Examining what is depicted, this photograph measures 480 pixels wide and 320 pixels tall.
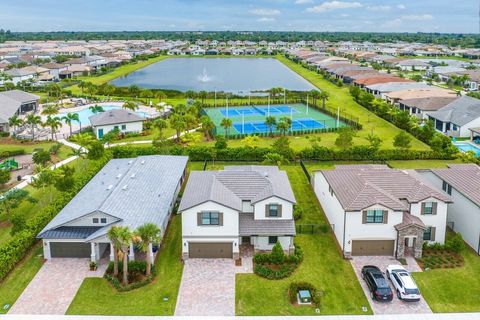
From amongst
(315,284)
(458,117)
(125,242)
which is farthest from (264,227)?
(458,117)

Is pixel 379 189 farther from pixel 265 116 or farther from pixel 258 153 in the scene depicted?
pixel 265 116

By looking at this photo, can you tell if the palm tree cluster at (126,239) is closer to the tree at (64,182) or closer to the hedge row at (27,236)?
the hedge row at (27,236)

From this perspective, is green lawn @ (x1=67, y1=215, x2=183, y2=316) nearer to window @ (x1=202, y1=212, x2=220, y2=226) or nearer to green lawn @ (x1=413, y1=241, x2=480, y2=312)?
window @ (x1=202, y1=212, x2=220, y2=226)

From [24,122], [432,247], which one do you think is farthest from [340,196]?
[24,122]

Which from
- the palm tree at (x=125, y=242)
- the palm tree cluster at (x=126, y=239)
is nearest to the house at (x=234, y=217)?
the palm tree cluster at (x=126, y=239)

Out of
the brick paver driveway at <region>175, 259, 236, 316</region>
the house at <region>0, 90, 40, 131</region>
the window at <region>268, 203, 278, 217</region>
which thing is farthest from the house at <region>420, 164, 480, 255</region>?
the house at <region>0, 90, 40, 131</region>

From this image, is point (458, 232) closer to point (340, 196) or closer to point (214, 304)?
point (340, 196)
